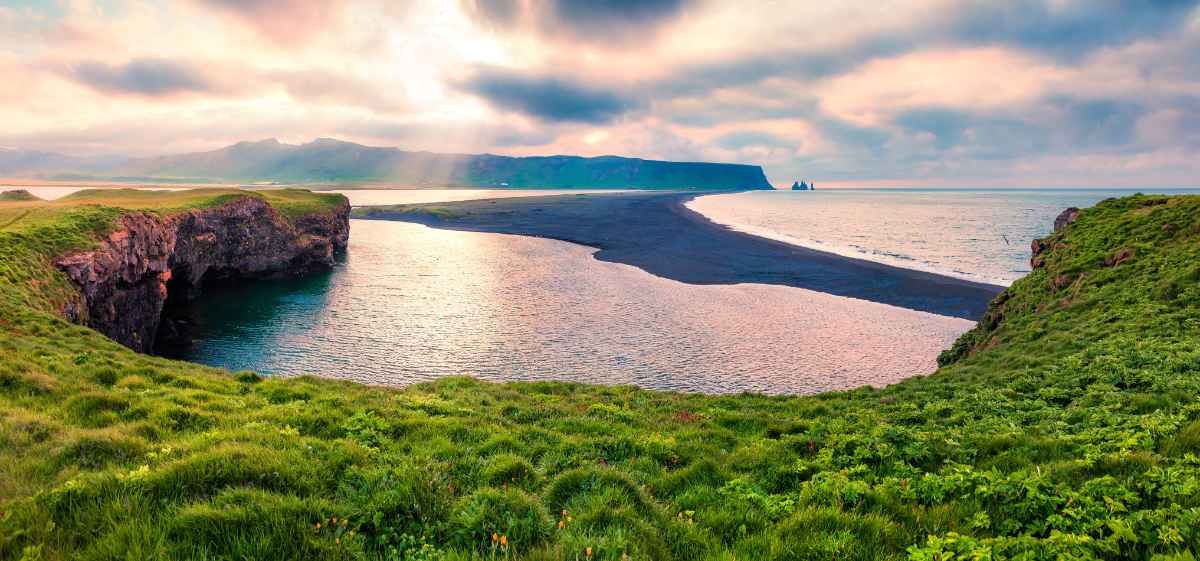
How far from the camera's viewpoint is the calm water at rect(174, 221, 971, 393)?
29547 millimetres

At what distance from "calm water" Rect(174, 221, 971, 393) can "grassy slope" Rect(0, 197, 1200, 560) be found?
11.6 m

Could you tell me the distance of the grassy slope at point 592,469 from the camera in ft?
19.3

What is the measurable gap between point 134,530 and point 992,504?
11.4 metres

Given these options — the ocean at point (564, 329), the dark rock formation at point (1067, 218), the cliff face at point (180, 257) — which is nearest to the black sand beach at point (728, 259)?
the ocean at point (564, 329)

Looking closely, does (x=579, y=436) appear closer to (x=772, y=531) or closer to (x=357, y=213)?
(x=772, y=531)

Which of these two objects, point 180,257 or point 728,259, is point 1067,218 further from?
point 180,257

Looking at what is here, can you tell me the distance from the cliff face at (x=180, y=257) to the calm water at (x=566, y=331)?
3.87 meters

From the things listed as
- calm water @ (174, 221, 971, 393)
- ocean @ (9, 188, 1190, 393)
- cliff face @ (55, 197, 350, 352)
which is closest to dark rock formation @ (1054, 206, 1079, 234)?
ocean @ (9, 188, 1190, 393)

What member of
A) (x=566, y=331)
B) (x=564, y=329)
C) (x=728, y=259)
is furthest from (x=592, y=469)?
(x=728, y=259)

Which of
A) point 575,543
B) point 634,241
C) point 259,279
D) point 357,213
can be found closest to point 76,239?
point 259,279

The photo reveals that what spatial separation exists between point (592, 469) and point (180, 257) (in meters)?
55.8

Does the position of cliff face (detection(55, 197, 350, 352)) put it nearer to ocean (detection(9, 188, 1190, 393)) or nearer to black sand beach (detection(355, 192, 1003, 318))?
ocean (detection(9, 188, 1190, 393))

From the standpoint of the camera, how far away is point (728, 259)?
71.2m

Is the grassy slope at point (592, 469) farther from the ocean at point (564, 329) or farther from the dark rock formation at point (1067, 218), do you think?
the dark rock formation at point (1067, 218)
